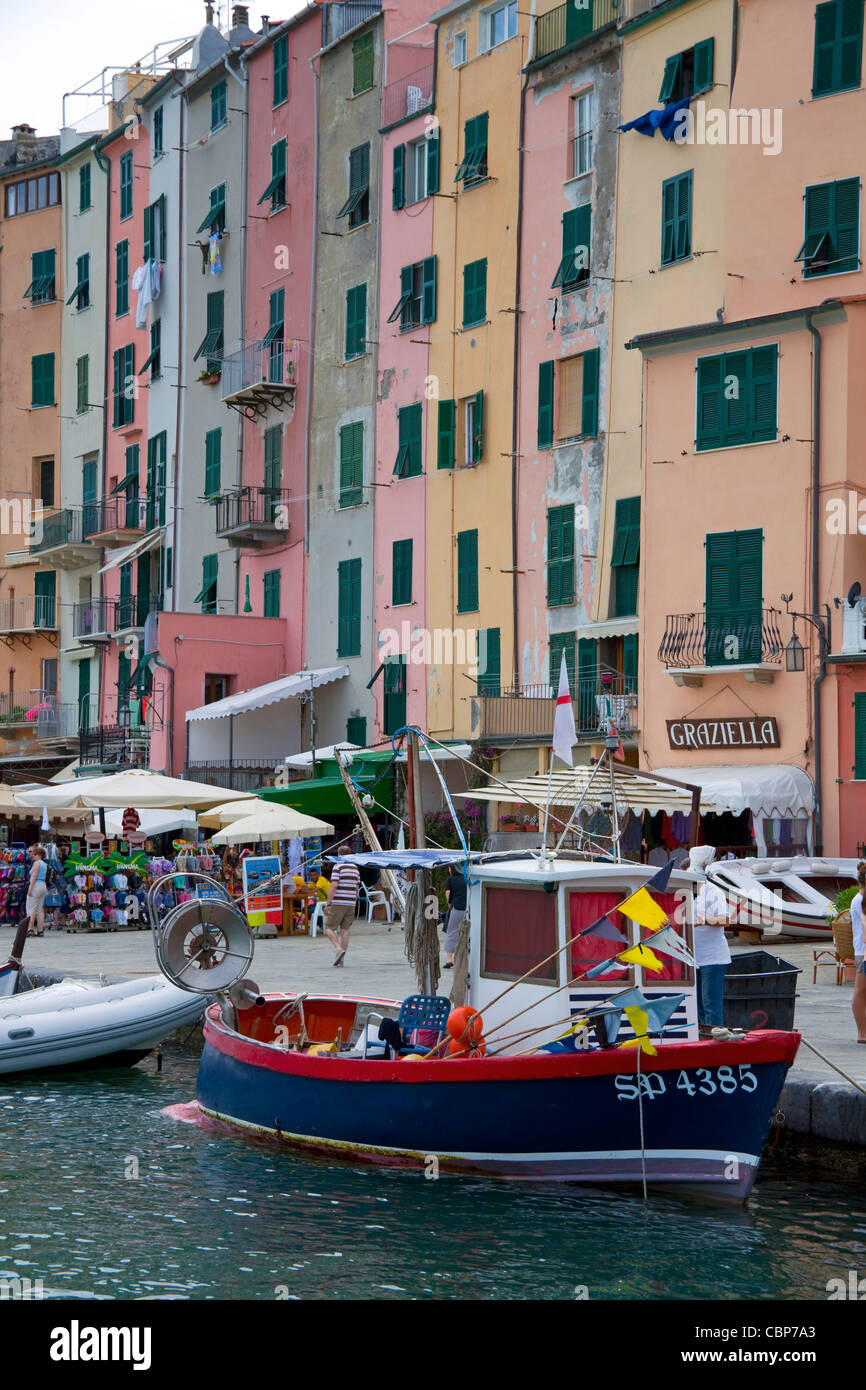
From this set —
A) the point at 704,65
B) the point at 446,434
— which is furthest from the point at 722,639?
the point at 446,434

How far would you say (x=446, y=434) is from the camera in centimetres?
3712

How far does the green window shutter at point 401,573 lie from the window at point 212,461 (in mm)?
8477

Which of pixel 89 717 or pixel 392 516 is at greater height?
pixel 392 516

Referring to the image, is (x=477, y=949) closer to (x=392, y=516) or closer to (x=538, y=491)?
(x=538, y=491)

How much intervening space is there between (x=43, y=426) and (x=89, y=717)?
407 inches

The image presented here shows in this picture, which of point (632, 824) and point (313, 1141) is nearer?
point (313, 1141)

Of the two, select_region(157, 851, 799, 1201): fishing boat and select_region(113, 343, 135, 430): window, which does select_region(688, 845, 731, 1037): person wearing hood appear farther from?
select_region(113, 343, 135, 430): window

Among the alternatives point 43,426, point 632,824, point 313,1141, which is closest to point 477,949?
point 313,1141

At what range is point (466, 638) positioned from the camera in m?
36.4

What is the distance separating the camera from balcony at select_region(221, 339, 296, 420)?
42438 millimetres

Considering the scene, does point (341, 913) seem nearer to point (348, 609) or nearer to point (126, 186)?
point (348, 609)

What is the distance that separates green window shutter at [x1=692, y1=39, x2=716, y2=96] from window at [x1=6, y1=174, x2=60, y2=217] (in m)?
32.0

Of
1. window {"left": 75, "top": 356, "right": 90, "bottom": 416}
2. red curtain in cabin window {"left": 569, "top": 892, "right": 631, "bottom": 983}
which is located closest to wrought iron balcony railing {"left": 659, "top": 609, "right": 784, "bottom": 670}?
red curtain in cabin window {"left": 569, "top": 892, "right": 631, "bottom": 983}

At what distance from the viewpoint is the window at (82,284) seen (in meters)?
55.1
